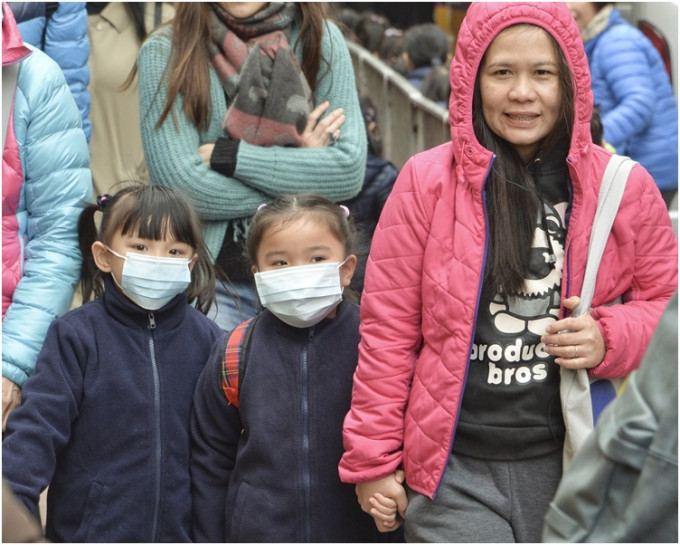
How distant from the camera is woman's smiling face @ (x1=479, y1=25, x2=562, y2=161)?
3504 mm

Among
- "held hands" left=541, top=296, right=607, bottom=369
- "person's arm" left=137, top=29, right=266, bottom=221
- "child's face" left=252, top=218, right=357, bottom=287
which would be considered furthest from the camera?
"person's arm" left=137, top=29, right=266, bottom=221

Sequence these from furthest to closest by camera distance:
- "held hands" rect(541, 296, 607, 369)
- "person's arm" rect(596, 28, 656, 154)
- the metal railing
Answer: the metal railing, "person's arm" rect(596, 28, 656, 154), "held hands" rect(541, 296, 607, 369)

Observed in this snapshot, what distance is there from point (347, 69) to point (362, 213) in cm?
96

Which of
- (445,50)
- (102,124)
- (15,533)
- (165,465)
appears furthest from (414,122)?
(15,533)

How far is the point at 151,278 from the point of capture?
13.6ft

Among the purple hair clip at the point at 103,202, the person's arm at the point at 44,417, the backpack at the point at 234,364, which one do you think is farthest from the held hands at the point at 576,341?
the purple hair clip at the point at 103,202

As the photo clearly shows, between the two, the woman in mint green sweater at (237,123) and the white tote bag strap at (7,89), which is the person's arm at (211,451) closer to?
the woman in mint green sweater at (237,123)

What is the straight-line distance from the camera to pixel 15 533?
216 cm

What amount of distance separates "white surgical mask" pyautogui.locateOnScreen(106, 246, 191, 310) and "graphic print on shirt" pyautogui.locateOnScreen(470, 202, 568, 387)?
1144 mm

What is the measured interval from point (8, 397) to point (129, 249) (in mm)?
643

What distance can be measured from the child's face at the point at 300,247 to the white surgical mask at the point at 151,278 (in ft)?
0.99

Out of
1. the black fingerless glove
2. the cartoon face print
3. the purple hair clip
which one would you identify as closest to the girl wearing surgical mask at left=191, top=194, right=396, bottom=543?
the black fingerless glove

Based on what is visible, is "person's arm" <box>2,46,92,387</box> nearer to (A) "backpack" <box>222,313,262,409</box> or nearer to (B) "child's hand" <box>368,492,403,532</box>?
(A) "backpack" <box>222,313,262,409</box>

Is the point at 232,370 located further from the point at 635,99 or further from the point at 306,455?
the point at 635,99
